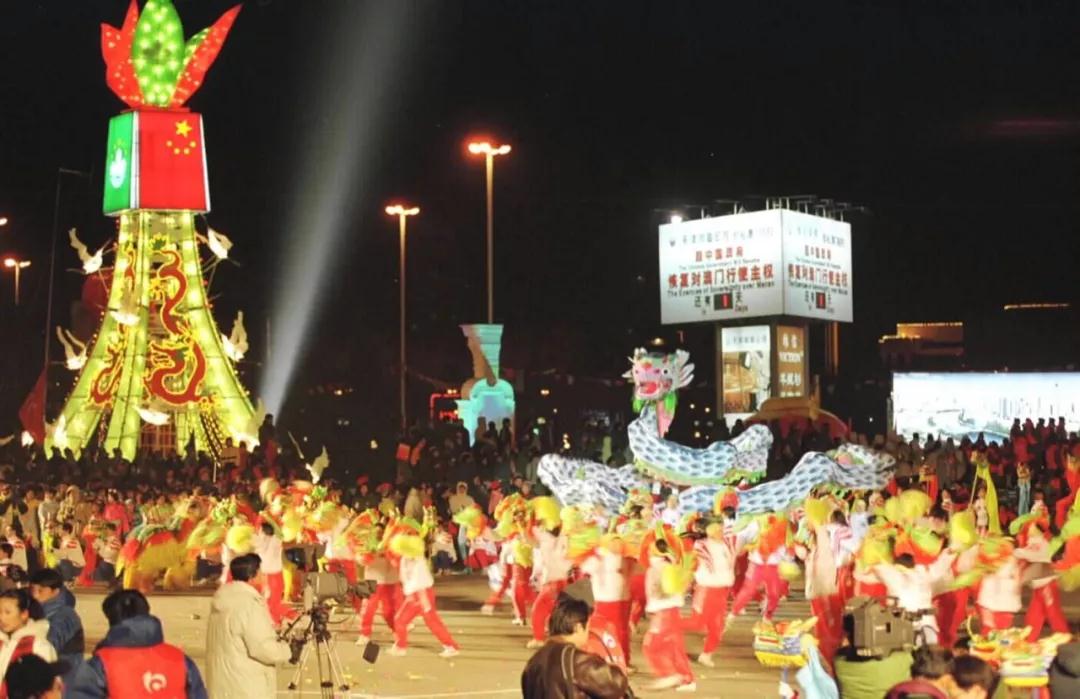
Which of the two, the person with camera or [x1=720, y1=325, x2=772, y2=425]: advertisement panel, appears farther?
[x1=720, y1=325, x2=772, y2=425]: advertisement panel

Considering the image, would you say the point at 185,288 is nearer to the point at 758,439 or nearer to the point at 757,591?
the point at 758,439

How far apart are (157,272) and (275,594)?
2064cm

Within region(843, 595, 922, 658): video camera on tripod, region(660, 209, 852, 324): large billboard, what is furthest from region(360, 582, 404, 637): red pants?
region(660, 209, 852, 324): large billboard

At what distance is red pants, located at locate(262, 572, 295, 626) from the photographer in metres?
18.0

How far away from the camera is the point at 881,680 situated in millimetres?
7285

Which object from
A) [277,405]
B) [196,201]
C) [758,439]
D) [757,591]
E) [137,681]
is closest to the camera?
[137,681]

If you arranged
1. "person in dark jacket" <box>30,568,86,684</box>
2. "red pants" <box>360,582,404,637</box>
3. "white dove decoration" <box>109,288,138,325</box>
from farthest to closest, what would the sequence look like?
"white dove decoration" <box>109,288,138,325</box>, "red pants" <box>360,582,404,637</box>, "person in dark jacket" <box>30,568,86,684</box>

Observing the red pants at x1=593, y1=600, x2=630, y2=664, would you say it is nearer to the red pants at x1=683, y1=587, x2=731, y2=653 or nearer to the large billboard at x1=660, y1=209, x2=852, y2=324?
the red pants at x1=683, y1=587, x2=731, y2=653

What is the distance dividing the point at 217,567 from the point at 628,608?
13.2m

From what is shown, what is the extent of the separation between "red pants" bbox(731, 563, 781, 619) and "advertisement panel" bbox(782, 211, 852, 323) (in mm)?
27823

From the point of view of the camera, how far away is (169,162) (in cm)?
3650

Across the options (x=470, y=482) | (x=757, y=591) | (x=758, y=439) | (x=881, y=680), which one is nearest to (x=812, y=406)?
(x=470, y=482)

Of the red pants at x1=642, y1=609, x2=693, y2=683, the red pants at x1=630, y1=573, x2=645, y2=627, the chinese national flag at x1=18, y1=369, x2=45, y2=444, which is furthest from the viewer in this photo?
the chinese national flag at x1=18, y1=369, x2=45, y2=444

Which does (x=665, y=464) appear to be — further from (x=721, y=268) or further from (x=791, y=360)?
(x=791, y=360)
